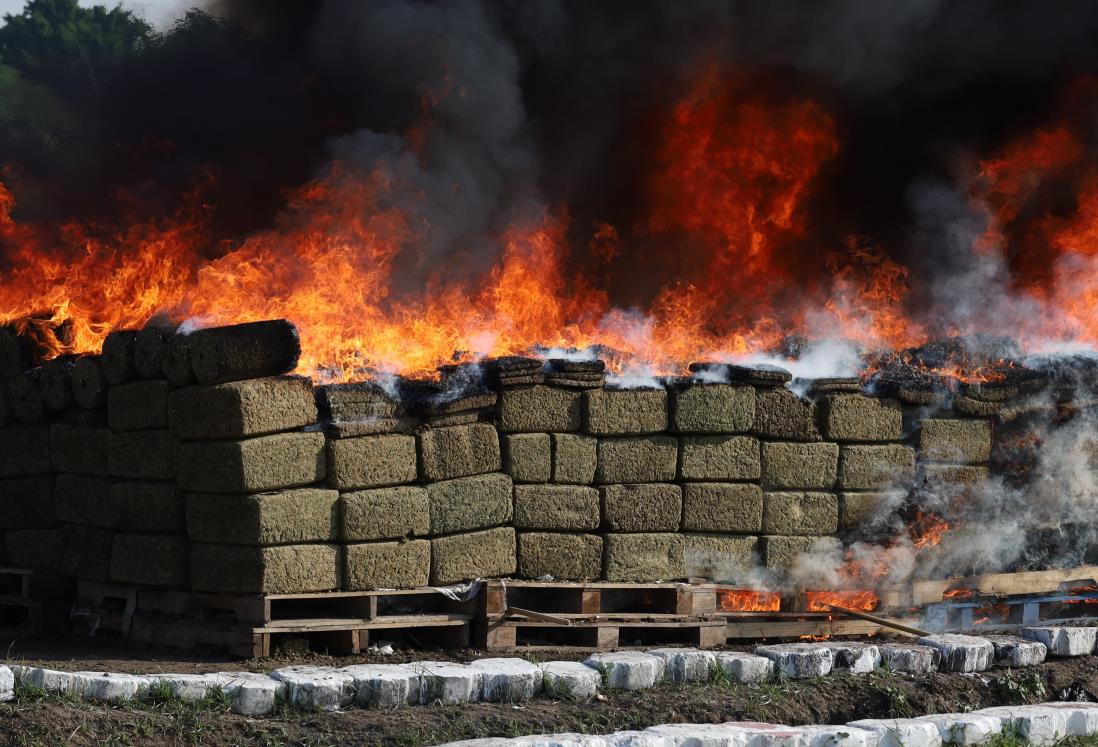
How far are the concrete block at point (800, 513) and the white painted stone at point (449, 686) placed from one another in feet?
10.3

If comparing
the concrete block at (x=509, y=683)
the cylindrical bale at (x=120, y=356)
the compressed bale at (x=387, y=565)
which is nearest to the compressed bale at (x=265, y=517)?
the compressed bale at (x=387, y=565)

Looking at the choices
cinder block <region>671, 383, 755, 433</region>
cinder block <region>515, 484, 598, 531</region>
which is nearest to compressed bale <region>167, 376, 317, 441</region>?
cinder block <region>515, 484, 598, 531</region>

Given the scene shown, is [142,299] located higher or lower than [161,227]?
lower

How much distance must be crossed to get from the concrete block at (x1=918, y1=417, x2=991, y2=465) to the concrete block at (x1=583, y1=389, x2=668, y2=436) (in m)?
2.13

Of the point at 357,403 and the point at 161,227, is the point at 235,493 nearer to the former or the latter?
the point at 357,403

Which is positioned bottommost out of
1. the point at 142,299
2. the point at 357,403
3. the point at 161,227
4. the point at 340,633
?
the point at 340,633

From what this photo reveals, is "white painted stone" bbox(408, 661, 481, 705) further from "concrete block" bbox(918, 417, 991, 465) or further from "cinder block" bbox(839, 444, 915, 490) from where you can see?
"concrete block" bbox(918, 417, 991, 465)

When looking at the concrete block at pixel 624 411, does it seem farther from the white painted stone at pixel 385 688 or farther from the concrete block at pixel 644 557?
the white painted stone at pixel 385 688

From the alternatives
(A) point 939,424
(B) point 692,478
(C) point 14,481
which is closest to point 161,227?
(C) point 14,481

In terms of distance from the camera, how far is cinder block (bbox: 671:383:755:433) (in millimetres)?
10188

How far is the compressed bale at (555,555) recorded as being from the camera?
993 cm

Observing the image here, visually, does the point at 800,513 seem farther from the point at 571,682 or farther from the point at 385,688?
the point at 385,688

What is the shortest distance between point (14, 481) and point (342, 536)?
305 centimetres

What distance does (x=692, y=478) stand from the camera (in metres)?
10.2
